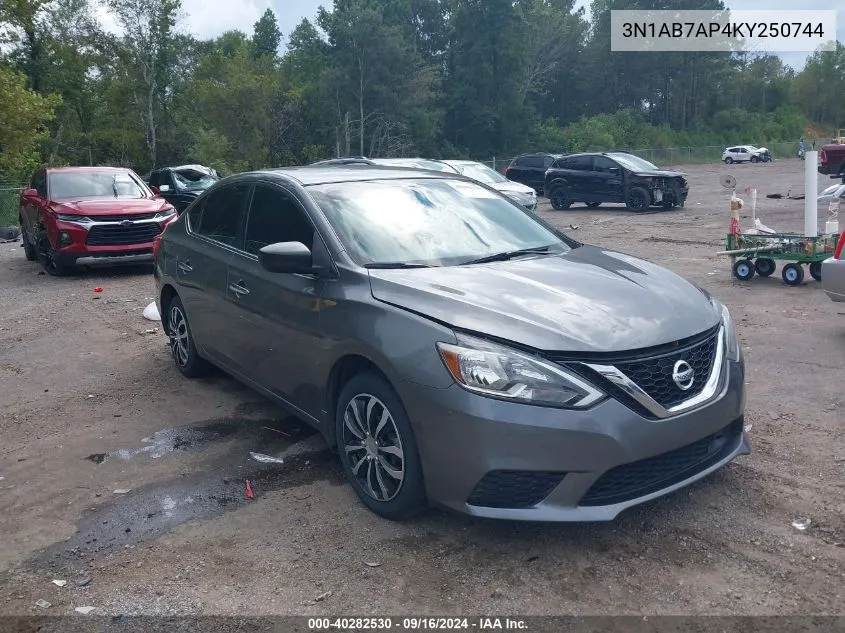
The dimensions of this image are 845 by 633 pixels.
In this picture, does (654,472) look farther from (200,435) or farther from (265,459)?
(200,435)

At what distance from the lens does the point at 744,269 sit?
10898mm

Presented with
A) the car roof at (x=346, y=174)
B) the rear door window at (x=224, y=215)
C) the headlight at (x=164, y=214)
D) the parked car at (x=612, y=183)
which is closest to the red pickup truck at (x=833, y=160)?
the parked car at (x=612, y=183)

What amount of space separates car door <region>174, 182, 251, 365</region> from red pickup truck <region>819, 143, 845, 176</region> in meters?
27.7

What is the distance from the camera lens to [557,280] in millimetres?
4219

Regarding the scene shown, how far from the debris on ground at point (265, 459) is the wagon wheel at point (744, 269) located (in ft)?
26.1

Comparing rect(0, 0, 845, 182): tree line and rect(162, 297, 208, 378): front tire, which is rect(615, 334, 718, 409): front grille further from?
rect(0, 0, 845, 182): tree line

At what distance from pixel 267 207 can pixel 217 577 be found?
8.33 ft

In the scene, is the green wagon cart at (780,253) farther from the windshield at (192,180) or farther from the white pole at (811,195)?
the windshield at (192,180)

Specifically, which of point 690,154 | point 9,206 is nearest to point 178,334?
point 9,206

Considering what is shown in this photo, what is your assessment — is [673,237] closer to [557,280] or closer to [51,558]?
[557,280]

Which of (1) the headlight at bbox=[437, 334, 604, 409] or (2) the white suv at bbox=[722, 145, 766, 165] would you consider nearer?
(1) the headlight at bbox=[437, 334, 604, 409]

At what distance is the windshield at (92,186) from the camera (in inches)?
534

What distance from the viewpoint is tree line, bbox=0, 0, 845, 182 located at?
4600cm

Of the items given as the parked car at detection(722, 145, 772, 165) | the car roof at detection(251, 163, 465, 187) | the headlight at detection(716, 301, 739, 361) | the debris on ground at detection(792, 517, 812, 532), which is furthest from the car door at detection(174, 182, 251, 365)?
the parked car at detection(722, 145, 772, 165)
